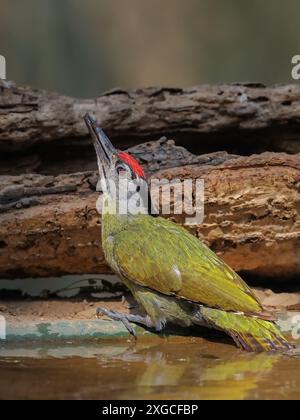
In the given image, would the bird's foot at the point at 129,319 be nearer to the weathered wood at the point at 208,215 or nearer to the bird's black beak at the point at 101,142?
the weathered wood at the point at 208,215

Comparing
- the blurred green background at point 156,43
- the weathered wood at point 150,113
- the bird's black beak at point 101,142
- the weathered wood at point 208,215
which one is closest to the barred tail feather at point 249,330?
the weathered wood at point 208,215

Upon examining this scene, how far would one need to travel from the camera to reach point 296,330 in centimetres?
472

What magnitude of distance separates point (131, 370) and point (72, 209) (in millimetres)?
1284

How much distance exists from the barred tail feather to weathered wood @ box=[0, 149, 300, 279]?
67cm

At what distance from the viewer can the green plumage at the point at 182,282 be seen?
4473 mm

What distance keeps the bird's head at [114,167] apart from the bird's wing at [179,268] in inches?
10.7

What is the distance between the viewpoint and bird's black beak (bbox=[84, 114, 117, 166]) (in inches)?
202

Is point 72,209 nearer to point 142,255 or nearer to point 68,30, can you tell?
point 142,255

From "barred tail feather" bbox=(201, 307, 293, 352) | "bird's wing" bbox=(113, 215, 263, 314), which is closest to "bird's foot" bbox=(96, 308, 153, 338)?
"bird's wing" bbox=(113, 215, 263, 314)

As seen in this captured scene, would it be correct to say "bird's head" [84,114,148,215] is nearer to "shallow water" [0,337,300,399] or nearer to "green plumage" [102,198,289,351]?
"green plumage" [102,198,289,351]

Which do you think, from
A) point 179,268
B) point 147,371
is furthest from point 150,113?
point 147,371

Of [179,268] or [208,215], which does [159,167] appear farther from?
[179,268]

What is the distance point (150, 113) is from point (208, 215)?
0.87 m
